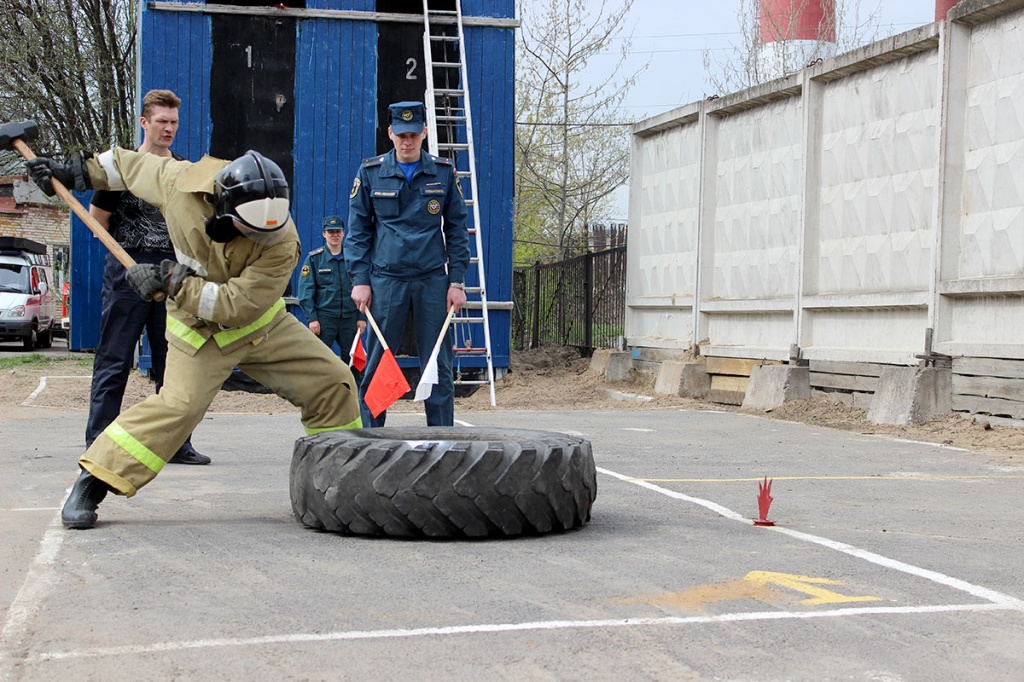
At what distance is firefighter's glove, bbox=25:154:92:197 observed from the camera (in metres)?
5.34

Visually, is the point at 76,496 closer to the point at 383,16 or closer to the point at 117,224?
the point at 117,224

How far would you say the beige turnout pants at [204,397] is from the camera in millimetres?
5012

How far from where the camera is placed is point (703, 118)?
1418 cm

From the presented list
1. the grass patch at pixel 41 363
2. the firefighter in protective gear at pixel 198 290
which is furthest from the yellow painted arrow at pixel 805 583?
the grass patch at pixel 41 363

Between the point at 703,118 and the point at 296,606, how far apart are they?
11376 millimetres

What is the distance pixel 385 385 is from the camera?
700 cm

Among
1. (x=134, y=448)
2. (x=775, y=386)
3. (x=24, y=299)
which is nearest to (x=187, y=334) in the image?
(x=134, y=448)

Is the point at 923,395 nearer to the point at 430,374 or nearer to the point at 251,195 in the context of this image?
the point at 430,374

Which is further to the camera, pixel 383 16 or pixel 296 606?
pixel 383 16

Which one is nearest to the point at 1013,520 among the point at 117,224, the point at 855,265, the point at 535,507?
→ the point at 535,507

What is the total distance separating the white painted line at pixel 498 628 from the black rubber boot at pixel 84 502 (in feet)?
6.08

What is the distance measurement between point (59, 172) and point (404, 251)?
2.34m

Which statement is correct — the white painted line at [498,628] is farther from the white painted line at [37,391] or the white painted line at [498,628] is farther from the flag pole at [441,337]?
the white painted line at [37,391]

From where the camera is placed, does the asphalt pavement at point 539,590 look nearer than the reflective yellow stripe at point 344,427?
Yes
